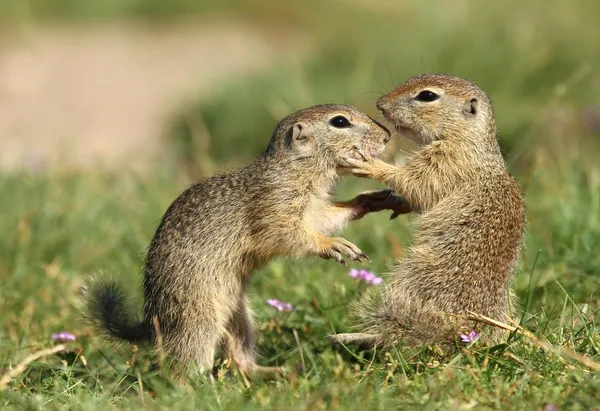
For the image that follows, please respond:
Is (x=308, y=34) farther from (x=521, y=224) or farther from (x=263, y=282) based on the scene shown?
(x=521, y=224)

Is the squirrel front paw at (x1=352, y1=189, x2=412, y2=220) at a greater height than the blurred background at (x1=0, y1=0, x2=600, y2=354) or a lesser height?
greater

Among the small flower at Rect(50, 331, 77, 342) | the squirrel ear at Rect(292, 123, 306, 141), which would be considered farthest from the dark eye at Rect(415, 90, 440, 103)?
the small flower at Rect(50, 331, 77, 342)

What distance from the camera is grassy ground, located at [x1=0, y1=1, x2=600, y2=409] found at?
3.96m

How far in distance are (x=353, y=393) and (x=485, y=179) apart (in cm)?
147

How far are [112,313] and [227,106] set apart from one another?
6.34 metres

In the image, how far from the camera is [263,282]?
592 cm

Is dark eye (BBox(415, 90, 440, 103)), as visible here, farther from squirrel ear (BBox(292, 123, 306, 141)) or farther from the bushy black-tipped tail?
the bushy black-tipped tail

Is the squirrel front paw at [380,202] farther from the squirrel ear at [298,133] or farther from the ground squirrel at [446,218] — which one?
the squirrel ear at [298,133]

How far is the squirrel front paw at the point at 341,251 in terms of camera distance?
459 cm

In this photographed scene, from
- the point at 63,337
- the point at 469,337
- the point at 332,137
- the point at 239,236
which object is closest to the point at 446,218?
the point at 469,337

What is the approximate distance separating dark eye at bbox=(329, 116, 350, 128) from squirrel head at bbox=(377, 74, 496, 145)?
0.21 metres

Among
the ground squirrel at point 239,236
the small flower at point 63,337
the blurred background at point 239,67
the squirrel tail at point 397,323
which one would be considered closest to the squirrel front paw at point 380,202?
the ground squirrel at point 239,236

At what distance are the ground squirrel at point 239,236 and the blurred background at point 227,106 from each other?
595 millimetres

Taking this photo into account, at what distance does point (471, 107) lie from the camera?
16.5 ft
